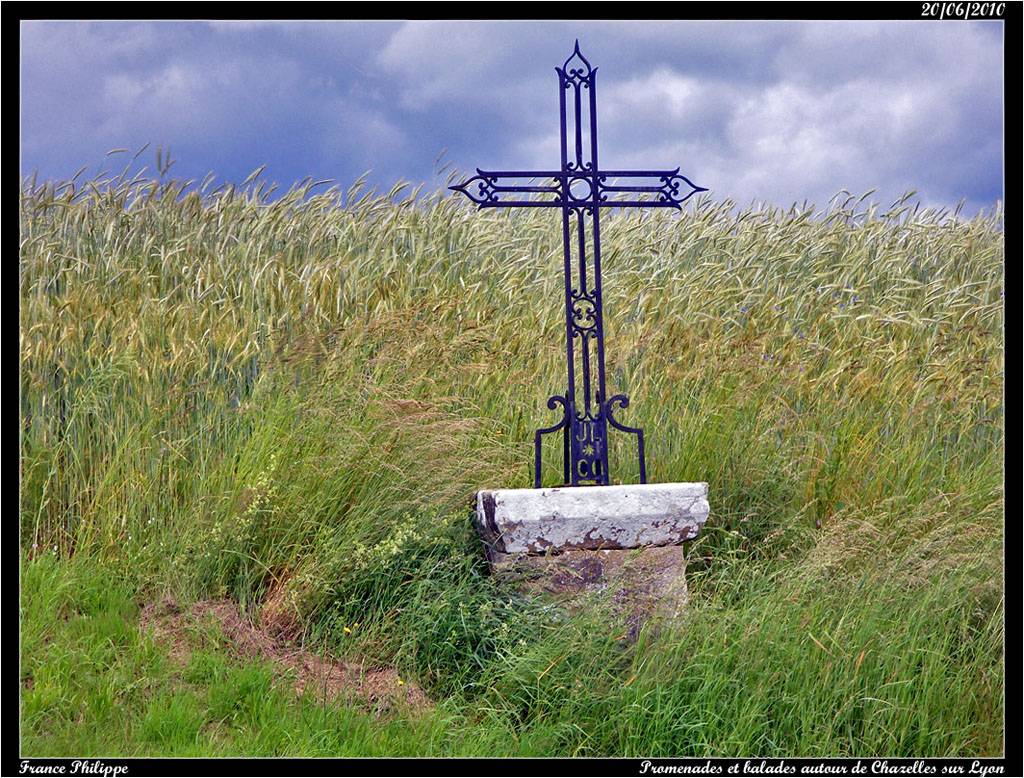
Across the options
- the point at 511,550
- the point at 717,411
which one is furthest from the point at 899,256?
the point at 511,550

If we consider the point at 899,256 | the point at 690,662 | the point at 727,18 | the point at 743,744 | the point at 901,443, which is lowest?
the point at 743,744

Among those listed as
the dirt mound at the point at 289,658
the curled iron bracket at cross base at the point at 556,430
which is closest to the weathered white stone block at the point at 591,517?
the curled iron bracket at cross base at the point at 556,430

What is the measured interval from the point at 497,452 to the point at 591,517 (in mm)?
731

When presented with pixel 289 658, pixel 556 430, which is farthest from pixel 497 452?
pixel 289 658

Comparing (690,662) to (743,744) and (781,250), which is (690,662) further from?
(781,250)

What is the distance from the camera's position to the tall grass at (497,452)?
3529 mm

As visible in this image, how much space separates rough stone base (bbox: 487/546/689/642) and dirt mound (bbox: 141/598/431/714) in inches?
24.7

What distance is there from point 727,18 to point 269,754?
10.8 feet

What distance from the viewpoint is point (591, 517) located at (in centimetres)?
391

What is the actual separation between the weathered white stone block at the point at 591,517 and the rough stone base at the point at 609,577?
0.14 feet

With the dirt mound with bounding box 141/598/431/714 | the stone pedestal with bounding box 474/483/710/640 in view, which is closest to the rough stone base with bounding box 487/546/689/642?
the stone pedestal with bounding box 474/483/710/640

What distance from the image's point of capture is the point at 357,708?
3449 millimetres

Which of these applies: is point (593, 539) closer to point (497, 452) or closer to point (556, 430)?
point (556, 430)

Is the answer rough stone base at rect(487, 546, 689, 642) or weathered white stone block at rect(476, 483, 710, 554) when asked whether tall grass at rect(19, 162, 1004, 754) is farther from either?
weathered white stone block at rect(476, 483, 710, 554)
